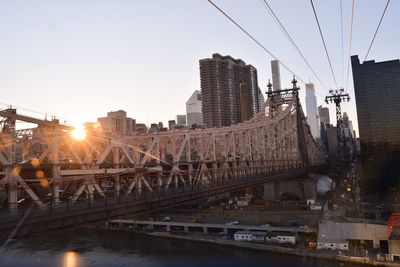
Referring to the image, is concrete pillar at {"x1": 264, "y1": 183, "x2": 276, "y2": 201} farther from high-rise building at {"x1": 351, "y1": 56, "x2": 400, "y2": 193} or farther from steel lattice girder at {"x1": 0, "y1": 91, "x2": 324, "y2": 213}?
high-rise building at {"x1": 351, "y1": 56, "x2": 400, "y2": 193}

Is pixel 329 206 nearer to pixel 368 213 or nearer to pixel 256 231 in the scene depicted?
pixel 368 213

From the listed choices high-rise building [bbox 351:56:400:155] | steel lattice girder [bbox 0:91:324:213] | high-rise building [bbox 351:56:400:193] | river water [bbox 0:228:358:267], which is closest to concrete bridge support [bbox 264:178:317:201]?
steel lattice girder [bbox 0:91:324:213]

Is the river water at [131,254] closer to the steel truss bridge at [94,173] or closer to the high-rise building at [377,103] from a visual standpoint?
the steel truss bridge at [94,173]

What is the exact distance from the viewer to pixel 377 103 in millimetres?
102062

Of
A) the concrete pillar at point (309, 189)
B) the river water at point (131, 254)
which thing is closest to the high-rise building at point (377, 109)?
the concrete pillar at point (309, 189)

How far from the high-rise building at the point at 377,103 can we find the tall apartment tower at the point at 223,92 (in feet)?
232

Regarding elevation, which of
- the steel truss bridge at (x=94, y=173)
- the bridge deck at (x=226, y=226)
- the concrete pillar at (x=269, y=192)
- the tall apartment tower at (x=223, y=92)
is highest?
the tall apartment tower at (x=223, y=92)

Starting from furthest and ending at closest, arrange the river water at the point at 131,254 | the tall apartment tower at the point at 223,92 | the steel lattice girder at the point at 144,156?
the tall apartment tower at the point at 223,92, the river water at the point at 131,254, the steel lattice girder at the point at 144,156

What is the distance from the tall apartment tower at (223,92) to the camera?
16988 cm

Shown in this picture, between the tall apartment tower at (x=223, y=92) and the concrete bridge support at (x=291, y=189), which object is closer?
the concrete bridge support at (x=291, y=189)

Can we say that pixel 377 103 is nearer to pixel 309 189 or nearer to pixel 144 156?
pixel 309 189

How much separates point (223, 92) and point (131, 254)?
129 m

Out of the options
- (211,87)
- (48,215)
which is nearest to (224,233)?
(48,215)

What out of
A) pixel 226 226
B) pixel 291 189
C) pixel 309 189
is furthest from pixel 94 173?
pixel 291 189
